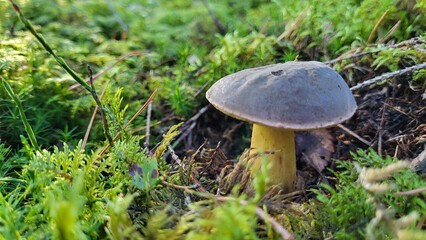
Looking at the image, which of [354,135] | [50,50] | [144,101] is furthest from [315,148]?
[50,50]

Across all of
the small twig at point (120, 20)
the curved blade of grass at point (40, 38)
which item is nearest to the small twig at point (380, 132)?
the curved blade of grass at point (40, 38)

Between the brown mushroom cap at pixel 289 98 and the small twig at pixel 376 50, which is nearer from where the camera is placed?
the brown mushroom cap at pixel 289 98

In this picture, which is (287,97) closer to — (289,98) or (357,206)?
(289,98)

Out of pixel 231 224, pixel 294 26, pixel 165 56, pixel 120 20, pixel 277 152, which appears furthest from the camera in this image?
pixel 120 20

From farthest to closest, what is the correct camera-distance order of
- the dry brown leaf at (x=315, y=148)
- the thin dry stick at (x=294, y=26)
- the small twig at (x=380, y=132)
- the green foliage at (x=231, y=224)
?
the thin dry stick at (x=294, y=26), the dry brown leaf at (x=315, y=148), the small twig at (x=380, y=132), the green foliage at (x=231, y=224)

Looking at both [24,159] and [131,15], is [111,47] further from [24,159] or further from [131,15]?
[24,159]

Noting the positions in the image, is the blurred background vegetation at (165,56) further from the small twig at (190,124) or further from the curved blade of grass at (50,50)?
the curved blade of grass at (50,50)

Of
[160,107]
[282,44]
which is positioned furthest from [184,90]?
[282,44]

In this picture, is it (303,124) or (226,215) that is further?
(303,124)
